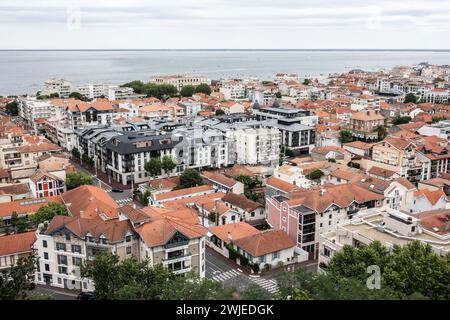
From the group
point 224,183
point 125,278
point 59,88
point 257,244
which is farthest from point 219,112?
point 125,278

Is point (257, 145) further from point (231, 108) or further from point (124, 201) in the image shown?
point (231, 108)

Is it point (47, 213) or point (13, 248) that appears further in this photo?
point (47, 213)

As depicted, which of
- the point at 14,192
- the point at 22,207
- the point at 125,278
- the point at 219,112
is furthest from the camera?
the point at 219,112

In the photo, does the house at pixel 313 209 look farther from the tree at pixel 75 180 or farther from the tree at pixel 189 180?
the tree at pixel 75 180

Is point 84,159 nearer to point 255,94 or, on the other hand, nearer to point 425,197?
point 425,197

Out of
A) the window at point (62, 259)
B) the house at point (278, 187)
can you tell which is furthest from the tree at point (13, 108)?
the window at point (62, 259)
